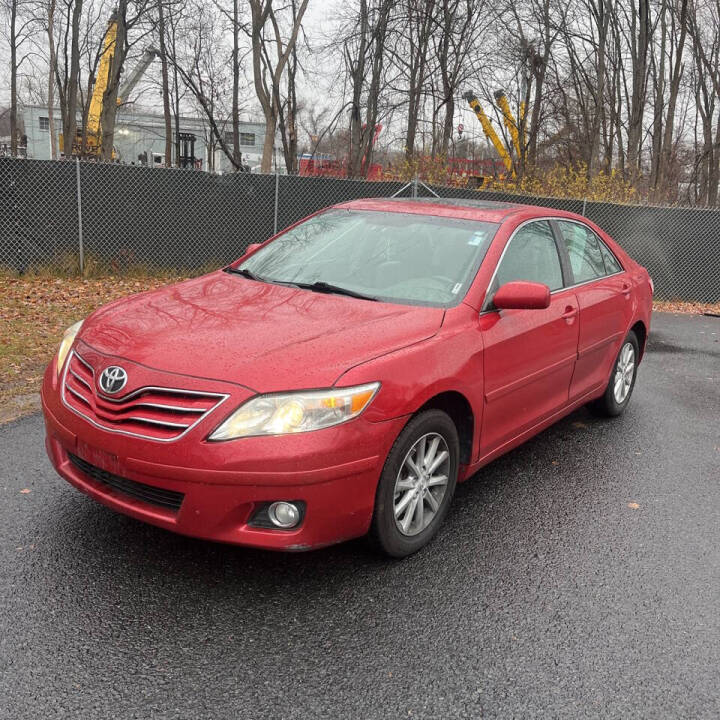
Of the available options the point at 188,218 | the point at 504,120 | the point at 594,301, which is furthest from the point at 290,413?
the point at 504,120

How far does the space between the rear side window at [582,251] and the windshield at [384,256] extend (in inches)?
35.6

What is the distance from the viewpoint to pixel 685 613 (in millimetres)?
→ 3041

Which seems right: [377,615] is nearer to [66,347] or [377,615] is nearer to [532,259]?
[66,347]

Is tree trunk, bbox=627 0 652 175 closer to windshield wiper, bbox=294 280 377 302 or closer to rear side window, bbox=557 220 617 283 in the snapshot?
rear side window, bbox=557 220 617 283

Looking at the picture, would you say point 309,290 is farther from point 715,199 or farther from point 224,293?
point 715,199

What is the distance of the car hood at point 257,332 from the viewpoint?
289cm

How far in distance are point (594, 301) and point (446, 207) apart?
1222mm

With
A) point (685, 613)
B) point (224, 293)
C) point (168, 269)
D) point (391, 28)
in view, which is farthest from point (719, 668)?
point (391, 28)

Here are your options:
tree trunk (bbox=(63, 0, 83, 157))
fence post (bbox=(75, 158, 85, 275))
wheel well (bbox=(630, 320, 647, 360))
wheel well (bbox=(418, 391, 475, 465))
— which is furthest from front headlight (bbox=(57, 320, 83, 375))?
tree trunk (bbox=(63, 0, 83, 157))

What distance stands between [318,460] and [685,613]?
67.6 inches

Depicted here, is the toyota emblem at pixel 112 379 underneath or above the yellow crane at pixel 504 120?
underneath

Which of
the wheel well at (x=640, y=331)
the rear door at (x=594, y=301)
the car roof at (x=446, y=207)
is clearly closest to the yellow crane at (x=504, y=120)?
the wheel well at (x=640, y=331)

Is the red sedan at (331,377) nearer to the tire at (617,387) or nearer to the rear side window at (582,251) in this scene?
the rear side window at (582,251)

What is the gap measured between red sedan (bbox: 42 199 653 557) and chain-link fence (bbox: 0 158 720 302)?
782cm
